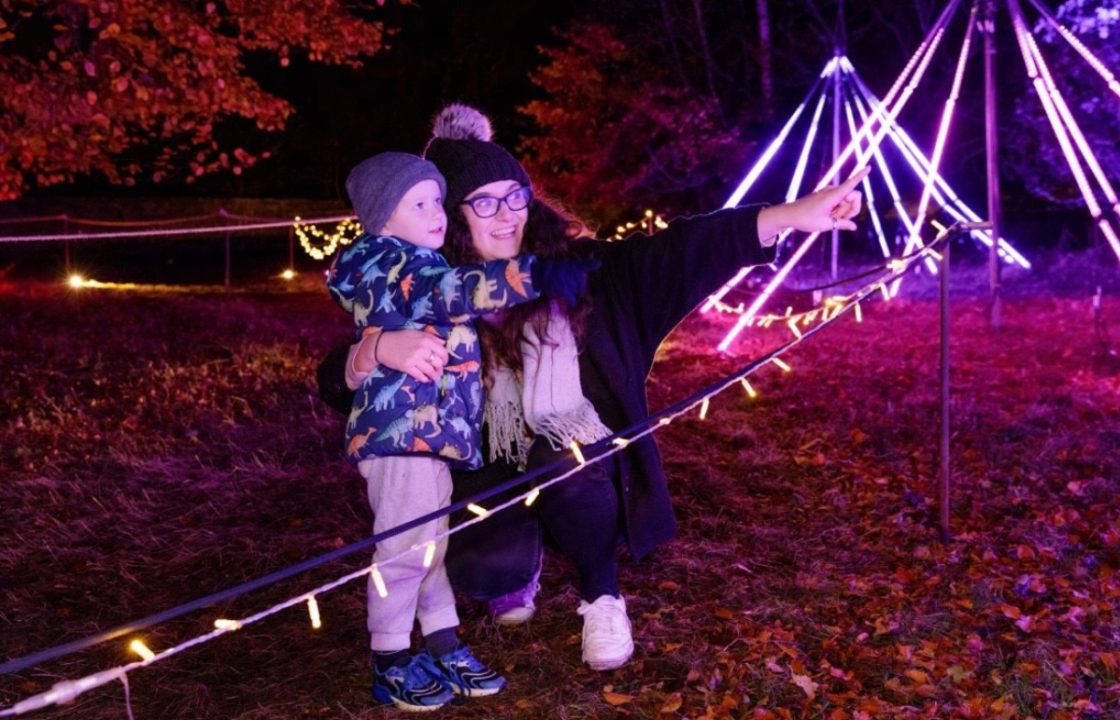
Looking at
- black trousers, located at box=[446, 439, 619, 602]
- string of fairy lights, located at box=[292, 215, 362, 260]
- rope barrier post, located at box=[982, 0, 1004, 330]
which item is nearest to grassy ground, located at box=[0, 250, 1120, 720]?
black trousers, located at box=[446, 439, 619, 602]

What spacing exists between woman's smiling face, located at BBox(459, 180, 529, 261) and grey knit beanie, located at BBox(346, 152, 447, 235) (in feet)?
1.01

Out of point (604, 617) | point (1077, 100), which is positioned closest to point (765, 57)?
point (1077, 100)

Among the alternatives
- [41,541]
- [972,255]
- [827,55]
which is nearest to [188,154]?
[827,55]

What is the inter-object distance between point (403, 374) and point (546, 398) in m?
0.57

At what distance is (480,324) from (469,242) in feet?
0.90

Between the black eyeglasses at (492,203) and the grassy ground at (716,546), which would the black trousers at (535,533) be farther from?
the black eyeglasses at (492,203)

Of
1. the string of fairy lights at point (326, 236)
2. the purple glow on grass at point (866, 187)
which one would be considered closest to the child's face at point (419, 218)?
the string of fairy lights at point (326, 236)

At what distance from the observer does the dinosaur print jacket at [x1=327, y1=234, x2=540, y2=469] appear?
105 inches

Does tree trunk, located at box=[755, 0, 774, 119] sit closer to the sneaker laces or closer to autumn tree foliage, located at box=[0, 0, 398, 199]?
autumn tree foliage, located at box=[0, 0, 398, 199]

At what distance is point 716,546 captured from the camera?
4.13m

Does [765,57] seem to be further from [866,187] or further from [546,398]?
[546,398]

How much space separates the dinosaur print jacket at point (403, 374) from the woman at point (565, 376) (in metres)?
0.27

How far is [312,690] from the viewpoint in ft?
10.3

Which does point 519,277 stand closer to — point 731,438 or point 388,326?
point 388,326
